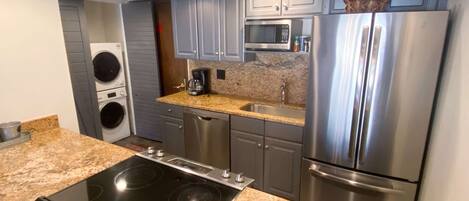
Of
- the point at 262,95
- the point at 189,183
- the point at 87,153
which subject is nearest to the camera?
the point at 189,183

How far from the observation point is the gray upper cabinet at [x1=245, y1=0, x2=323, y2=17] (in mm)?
2207

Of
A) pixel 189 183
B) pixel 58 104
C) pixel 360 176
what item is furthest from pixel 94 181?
pixel 360 176

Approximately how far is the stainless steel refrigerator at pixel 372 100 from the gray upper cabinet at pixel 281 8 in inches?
16.1

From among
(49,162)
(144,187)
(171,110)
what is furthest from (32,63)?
(171,110)

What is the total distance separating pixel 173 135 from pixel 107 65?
1.64 m

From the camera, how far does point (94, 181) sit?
129 cm

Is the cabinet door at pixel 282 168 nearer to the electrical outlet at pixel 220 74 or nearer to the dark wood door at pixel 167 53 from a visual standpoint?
the electrical outlet at pixel 220 74

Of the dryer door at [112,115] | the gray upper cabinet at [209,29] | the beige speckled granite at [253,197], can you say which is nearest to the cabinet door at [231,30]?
the gray upper cabinet at [209,29]

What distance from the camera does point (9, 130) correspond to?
5.48 feet

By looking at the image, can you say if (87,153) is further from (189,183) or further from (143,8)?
(143,8)

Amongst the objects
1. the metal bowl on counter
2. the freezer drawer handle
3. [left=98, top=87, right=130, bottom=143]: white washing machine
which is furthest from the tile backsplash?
the metal bowl on counter

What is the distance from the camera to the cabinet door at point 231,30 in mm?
2580

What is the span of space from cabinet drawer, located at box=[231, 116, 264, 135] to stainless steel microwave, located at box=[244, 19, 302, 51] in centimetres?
70

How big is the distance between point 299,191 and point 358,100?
1.05 metres
